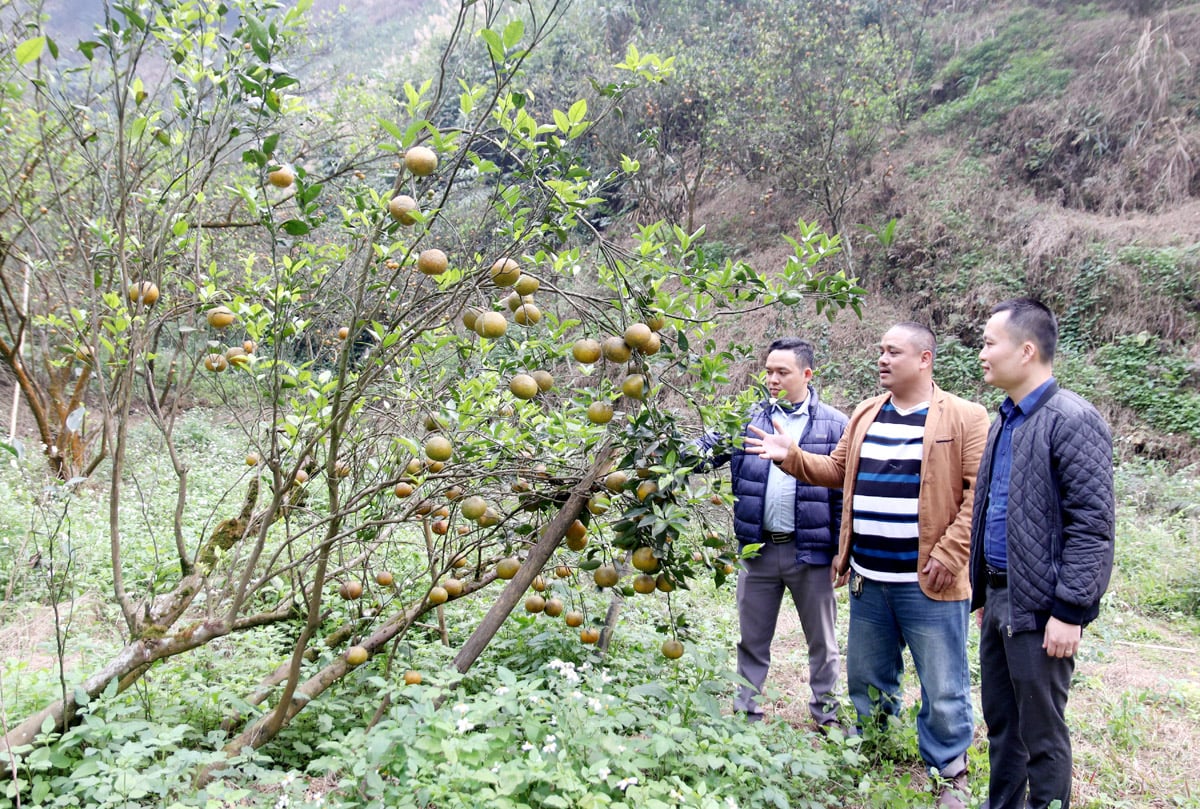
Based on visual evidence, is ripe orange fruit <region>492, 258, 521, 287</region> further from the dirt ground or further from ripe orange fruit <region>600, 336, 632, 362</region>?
the dirt ground

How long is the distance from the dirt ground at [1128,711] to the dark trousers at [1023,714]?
20.8 inches

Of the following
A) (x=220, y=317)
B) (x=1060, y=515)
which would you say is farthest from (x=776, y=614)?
(x=220, y=317)

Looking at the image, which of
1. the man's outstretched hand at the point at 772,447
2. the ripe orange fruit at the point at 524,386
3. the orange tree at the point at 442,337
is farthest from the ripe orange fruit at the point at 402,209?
the man's outstretched hand at the point at 772,447

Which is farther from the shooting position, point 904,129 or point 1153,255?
point 904,129

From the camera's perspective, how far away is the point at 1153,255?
9.05 meters

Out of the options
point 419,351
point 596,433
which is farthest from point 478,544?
point 419,351

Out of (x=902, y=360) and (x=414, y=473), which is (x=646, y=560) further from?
(x=902, y=360)

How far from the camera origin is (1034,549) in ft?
7.13

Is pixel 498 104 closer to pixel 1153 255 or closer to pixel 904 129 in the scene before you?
pixel 1153 255

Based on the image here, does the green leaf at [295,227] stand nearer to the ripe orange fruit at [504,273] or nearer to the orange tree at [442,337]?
the orange tree at [442,337]

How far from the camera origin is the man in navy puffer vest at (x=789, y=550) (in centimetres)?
312

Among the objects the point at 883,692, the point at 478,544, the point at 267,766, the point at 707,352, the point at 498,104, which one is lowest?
the point at 883,692

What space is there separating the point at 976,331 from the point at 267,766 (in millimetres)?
10260

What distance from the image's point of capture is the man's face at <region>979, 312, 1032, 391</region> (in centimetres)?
231
